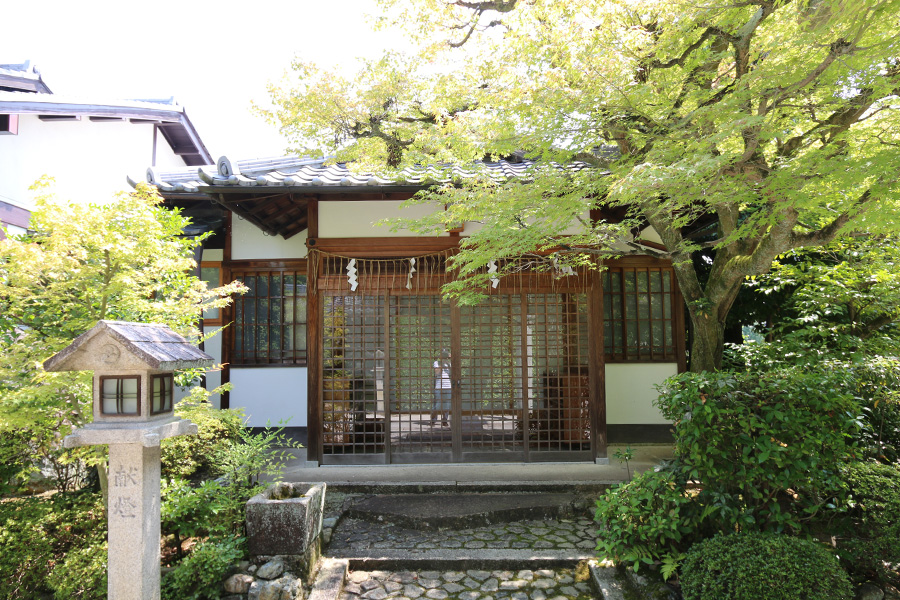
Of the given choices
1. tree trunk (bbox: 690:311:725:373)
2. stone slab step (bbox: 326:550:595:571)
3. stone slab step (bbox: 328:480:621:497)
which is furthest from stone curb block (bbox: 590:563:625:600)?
tree trunk (bbox: 690:311:725:373)

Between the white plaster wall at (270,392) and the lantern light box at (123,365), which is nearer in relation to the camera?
the lantern light box at (123,365)

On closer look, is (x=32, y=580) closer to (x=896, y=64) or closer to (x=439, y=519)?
(x=439, y=519)

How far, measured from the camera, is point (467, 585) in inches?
190

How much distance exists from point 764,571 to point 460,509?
3.56 m

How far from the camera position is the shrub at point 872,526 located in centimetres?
397

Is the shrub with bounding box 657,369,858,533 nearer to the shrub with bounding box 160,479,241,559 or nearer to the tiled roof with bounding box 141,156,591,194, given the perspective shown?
the tiled roof with bounding box 141,156,591,194

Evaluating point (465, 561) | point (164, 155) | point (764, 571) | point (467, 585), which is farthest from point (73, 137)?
point (764, 571)

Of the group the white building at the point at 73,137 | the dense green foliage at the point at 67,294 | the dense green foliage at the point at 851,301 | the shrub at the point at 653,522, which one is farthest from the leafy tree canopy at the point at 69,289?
the dense green foliage at the point at 851,301

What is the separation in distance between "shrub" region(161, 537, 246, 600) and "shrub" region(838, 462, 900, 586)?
5.50 meters

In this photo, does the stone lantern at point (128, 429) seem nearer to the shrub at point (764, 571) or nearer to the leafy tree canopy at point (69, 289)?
the leafy tree canopy at point (69, 289)

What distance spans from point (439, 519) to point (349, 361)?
129 inches

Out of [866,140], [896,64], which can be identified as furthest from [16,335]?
[896,64]

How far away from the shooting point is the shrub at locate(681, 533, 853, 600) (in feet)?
11.8

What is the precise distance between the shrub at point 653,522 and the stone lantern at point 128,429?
406 centimetres
